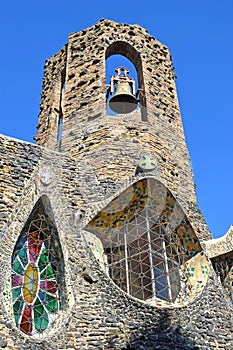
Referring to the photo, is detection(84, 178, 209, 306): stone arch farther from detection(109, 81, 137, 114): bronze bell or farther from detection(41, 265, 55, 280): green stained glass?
detection(109, 81, 137, 114): bronze bell

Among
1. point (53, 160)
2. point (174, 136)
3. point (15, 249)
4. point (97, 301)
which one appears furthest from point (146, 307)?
point (174, 136)

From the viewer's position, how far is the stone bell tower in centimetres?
607

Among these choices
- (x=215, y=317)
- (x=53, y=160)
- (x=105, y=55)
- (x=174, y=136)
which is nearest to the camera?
(x=215, y=317)

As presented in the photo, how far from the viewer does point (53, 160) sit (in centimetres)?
770

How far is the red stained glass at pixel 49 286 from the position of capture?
638 cm

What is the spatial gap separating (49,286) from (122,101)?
434 centimetres

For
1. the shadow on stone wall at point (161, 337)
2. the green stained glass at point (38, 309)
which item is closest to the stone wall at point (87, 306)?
the shadow on stone wall at point (161, 337)

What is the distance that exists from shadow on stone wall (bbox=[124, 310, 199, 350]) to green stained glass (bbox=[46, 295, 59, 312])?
3.35 feet

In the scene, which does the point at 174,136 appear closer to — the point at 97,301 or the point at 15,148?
the point at 15,148

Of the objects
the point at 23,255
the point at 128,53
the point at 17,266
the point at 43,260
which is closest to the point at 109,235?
the point at 43,260

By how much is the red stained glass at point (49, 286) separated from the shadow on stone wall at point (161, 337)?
118 cm

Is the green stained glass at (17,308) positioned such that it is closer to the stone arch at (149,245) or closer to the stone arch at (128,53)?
the stone arch at (149,245)

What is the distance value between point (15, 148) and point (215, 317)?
3.75 metres

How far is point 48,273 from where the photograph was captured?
6543mm
